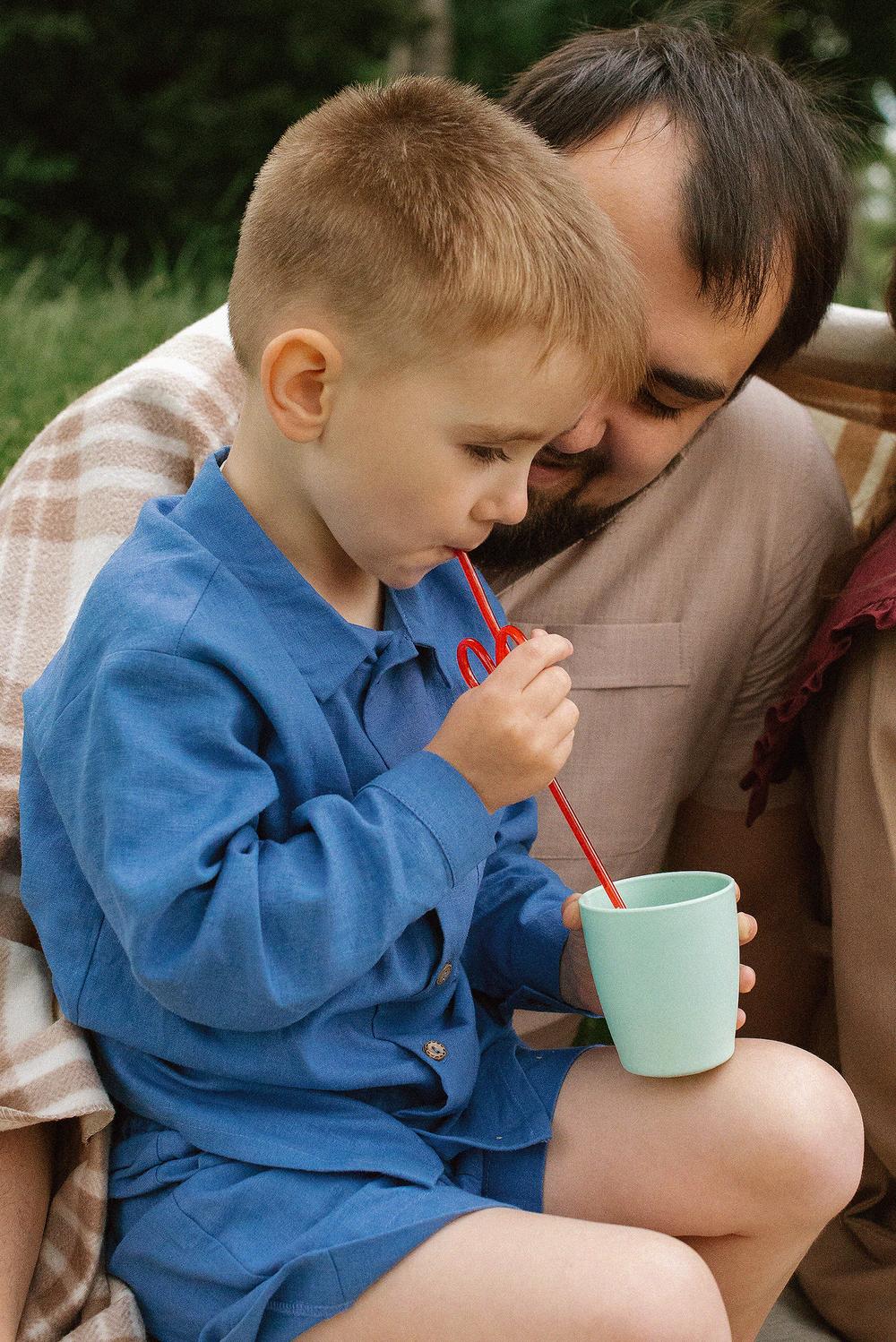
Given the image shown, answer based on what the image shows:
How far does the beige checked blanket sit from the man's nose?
0.38 meters

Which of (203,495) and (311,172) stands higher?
(311,172)

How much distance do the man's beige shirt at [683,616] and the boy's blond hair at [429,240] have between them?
708 millimetres

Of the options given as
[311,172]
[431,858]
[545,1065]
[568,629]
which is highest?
[311,172]

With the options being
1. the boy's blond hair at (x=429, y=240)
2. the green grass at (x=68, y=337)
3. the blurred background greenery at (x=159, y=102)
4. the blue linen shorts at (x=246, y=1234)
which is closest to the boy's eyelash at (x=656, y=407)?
the boy's blond hair at (x=429, y=240)

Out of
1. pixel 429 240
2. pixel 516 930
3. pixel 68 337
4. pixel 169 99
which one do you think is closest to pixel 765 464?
pixel 516 930

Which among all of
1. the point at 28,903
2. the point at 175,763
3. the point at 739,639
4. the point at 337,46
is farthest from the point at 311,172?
the point at 337,46

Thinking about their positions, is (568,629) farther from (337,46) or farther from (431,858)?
(337,46)

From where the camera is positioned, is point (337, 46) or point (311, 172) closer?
point (311, 172)

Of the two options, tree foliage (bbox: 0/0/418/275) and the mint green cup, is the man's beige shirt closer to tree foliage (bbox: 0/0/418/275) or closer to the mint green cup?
the mint green cup

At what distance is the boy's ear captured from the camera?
1.13 m

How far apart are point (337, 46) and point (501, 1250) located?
197 inches

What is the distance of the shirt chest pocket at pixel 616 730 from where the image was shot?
1913 millimetres

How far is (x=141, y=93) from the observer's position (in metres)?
5.46

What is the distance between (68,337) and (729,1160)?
2.29m
